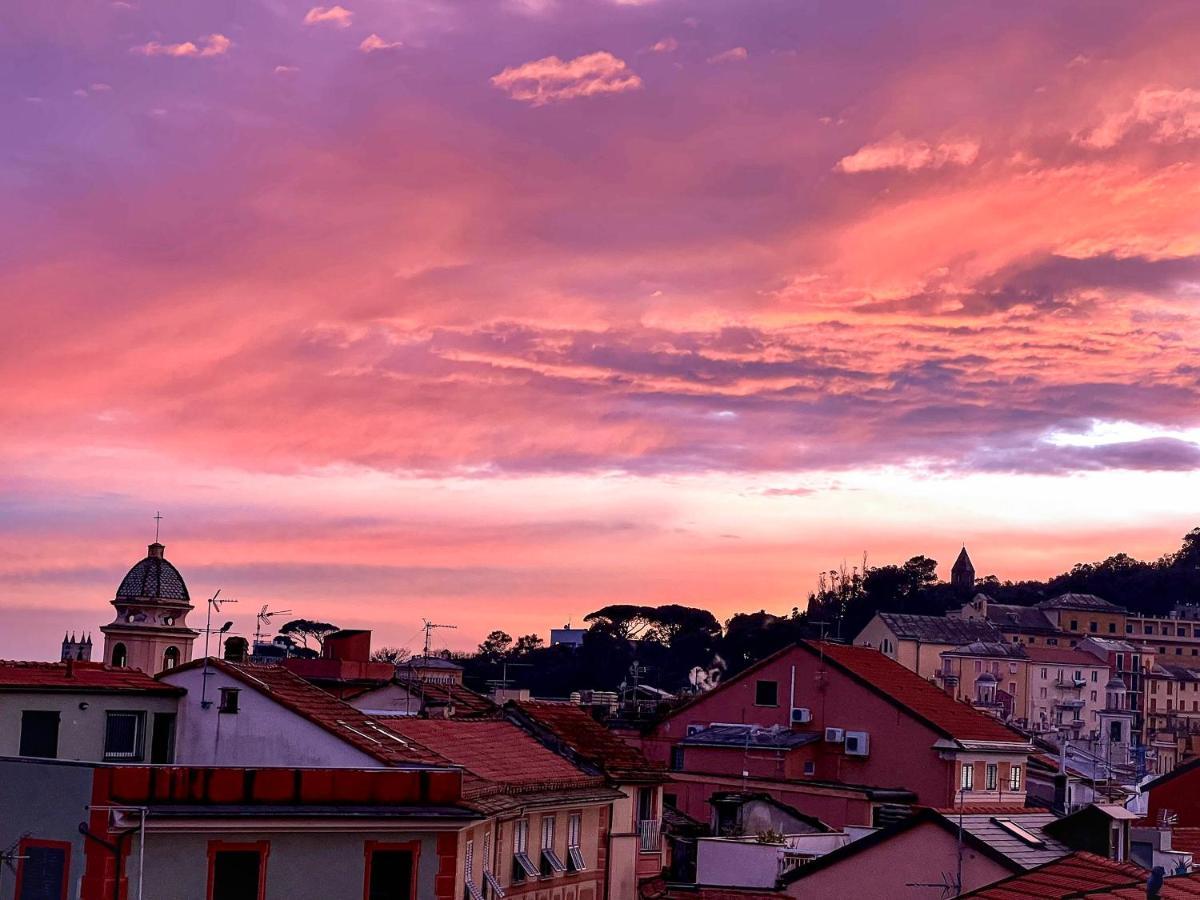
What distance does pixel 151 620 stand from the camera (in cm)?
11925

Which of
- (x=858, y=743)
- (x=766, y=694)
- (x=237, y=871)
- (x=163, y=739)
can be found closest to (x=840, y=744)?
(x=858, y=743)

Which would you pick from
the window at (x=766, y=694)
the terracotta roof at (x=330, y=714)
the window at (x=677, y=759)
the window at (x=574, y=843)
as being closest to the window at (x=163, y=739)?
the terracotta roof at (x=330, y=714)

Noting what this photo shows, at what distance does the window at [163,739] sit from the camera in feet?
130

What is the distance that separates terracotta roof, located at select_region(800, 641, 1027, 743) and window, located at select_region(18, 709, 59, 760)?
134 ft

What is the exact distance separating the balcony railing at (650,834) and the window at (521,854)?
878cm

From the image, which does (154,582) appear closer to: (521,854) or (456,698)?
(456,698)

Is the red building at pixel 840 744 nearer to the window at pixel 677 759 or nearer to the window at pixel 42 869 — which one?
the window at pixel 677 759

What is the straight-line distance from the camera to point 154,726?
130ft

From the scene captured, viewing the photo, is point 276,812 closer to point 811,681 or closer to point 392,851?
point 392,851

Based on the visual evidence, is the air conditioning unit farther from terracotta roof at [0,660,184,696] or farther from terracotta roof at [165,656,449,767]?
terracotta roof at [0,660,184,696]

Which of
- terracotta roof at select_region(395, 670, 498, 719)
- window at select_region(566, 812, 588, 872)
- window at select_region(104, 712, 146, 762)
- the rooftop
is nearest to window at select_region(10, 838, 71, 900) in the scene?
window at select_region(104, 712, 146, 762)

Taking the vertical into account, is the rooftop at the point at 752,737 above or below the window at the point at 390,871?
above

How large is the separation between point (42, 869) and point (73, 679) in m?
8.99

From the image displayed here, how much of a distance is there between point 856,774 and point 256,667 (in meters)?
37.5
